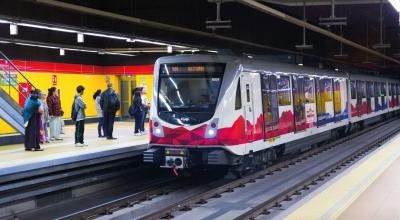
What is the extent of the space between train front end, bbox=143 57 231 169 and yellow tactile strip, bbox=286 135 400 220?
9.08 ft

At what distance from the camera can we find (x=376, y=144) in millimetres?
21328

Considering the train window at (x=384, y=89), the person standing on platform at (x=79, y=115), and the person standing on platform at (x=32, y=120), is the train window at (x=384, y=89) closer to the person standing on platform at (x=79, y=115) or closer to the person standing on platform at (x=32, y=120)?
the person standing on platform at (x=79, y=115)

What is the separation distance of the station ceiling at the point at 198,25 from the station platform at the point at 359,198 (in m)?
4.37

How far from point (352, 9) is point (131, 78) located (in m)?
13.9

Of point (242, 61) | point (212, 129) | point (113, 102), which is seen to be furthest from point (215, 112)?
point (113, 102)

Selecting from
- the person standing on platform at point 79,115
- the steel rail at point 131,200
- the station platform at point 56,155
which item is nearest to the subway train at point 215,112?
the steel rail at point 131,200

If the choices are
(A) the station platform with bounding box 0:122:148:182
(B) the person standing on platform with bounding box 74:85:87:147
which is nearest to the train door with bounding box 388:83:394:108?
(A) the station platform with bounding box 0:122:148:182

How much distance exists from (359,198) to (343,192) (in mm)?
536

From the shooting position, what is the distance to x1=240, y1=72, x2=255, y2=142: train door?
39.1 ft

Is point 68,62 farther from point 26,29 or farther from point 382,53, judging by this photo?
point 382,53

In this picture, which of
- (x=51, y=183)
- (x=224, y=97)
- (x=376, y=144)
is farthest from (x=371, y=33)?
(x=51, y=183)

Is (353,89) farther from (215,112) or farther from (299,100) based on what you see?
(215,112)

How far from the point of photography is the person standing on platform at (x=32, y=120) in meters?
13.3

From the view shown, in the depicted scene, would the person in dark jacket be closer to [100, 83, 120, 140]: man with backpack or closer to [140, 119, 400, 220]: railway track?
[100, 83, 120, 140]: man with backpack
